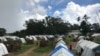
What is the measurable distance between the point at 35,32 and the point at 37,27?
3058 millimetres

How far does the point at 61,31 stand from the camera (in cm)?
12188

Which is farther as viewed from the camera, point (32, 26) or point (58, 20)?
point (58, 20)

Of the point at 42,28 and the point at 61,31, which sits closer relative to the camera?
the point at 42,28

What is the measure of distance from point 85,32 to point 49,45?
3758 centimetres

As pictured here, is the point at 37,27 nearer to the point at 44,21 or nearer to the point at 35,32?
the point at 35,32

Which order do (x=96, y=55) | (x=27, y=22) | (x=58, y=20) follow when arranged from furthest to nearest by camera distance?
1. (x=58, y=20)
2. (x=27, y=22)
3. (x=96, y=55)

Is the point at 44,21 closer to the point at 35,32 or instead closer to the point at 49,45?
the point at 35,32

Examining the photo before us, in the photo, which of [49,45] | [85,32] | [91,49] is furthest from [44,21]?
[91,49]

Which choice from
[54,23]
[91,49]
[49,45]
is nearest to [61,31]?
[54,23]

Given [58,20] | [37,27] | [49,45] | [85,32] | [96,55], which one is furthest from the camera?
[58,20]

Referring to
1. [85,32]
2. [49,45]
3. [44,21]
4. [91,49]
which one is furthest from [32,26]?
[91,49]

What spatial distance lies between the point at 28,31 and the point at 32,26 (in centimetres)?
299

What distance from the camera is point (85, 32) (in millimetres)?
80375

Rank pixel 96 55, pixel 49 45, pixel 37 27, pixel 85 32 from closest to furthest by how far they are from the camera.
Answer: pixel 96 55 → pixel 49 45 → pixel 85 32 → pixel 37 27
